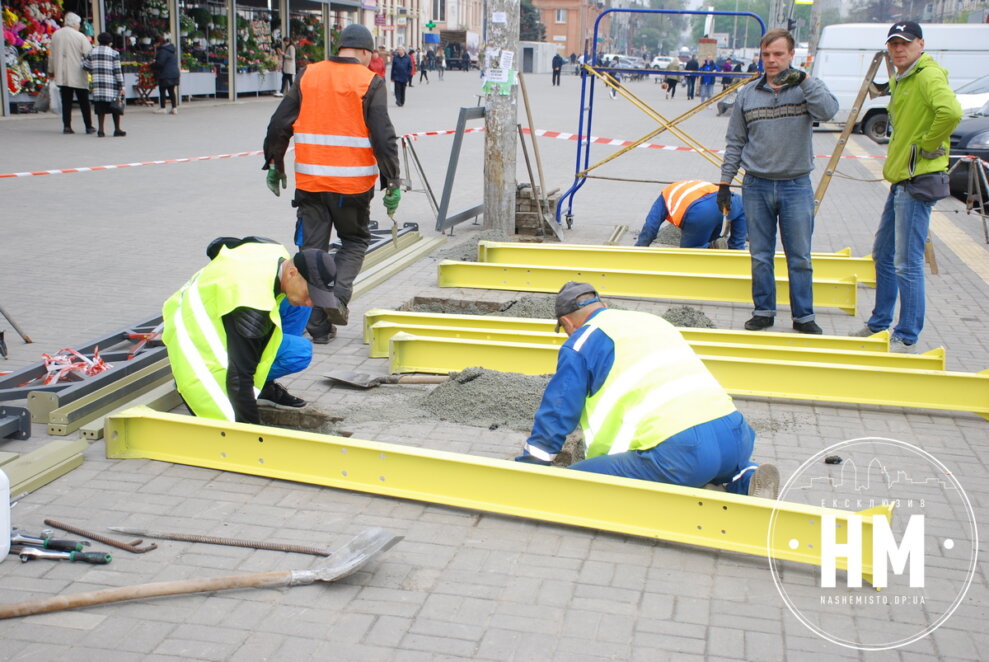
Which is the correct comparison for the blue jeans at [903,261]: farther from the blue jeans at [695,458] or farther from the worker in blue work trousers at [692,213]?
the blue jeans at [695,458]

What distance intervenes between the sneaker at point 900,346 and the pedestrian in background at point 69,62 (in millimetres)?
15196

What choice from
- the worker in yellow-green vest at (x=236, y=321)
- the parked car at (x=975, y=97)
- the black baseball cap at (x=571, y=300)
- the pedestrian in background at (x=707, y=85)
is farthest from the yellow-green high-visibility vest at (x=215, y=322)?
the pedestrian in background at (x=707, y=85)

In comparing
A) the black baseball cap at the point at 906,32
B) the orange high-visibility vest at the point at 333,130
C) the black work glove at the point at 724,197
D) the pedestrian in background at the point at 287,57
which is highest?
the pedestrian in background at the point at 287,57

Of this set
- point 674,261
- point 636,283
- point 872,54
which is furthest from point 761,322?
point 872,54

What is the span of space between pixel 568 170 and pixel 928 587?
43.4 feet

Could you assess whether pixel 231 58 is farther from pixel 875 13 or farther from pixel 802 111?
pixel 875 13

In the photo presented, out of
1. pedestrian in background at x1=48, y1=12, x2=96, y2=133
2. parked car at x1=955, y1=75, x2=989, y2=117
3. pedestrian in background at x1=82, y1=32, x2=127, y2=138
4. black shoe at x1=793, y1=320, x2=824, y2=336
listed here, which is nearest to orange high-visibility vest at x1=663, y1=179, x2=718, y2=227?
black shoe at x1=793, y1=320, x2=824, y2=336

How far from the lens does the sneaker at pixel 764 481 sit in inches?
157

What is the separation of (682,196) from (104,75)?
12.1 metres

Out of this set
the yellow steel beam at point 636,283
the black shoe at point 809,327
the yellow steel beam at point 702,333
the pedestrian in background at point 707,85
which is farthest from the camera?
the pedestrian in background at point 707,85

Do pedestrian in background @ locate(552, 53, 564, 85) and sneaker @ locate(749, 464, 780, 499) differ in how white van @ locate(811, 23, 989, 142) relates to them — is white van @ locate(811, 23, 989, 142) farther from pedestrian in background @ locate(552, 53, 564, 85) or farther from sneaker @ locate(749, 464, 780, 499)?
pedestrian in background @ locate(552, 53, 564, 85)

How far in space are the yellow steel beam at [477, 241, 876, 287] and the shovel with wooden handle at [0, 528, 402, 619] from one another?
5.36 m

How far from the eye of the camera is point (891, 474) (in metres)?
4.82
